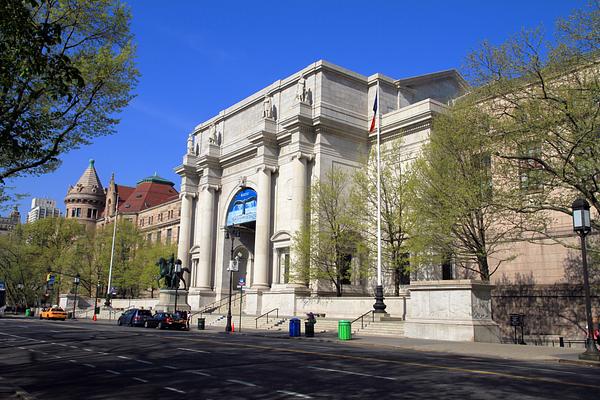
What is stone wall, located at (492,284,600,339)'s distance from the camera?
33.2 metres

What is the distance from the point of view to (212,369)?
1491 centimetres

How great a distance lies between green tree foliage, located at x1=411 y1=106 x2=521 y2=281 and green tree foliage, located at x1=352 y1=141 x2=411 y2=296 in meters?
3.24

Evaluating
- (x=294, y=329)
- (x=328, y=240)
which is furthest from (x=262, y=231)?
(x=294, y=329)

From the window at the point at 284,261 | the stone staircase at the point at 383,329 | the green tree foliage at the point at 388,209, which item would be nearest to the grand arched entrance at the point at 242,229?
the window at the point at 284,261

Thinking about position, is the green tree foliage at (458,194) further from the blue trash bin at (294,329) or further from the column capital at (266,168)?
the column capital at (266,168)

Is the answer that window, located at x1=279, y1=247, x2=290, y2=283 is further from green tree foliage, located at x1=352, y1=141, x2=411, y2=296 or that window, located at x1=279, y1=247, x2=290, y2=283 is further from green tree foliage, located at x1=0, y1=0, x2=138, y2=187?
green tree foliage, located at x1=0, y1=0, x2=138, y2=187

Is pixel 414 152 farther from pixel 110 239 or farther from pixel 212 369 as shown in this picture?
pixel 110 239

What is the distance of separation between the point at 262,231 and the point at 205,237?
13186 millimetres

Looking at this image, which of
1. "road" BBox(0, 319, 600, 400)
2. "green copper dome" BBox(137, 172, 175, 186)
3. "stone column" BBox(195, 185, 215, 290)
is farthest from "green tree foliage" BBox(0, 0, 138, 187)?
"green copper dome" BBox(137, 172, 175, 186)

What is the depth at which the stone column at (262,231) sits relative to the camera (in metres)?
54.8

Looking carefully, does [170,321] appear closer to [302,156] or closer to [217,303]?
[302,156]

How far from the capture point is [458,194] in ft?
103

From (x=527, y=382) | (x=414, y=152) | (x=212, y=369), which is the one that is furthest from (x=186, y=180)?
(x=527, y=382)

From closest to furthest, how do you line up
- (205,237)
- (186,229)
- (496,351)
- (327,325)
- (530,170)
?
(496,351)
(530,170)
(327,325)
(205,237)
(186,229)
